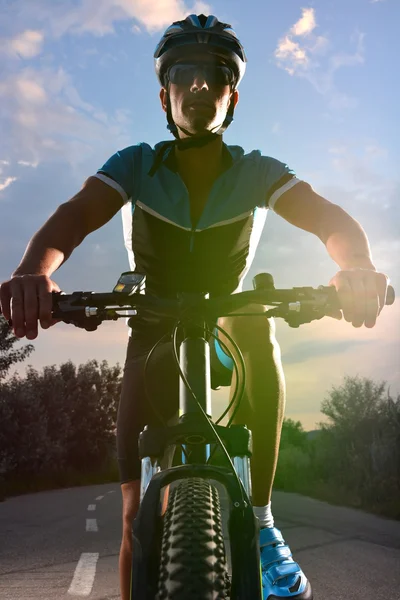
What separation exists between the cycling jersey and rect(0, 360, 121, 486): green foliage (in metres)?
34.1

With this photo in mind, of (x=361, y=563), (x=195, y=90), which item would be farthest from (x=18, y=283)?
(x=361, y=563)

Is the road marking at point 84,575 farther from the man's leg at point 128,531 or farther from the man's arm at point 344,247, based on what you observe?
the man's arm at point 344,247

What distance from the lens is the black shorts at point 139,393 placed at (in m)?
2.94

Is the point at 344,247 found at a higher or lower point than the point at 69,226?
lower

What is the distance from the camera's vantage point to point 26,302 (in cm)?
203

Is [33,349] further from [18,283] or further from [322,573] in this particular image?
[18,283]

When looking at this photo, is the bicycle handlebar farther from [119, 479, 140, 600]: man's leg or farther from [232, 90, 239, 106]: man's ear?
[232, 90, 239, 106]: man's ear

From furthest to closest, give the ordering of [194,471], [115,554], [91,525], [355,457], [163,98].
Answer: [355,457]
[91,525]
[115,554]
[163,98]
[194,471]

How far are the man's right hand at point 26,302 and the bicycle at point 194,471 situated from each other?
0.16 feet

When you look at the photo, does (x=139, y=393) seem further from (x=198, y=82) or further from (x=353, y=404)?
(x=353, y=404)

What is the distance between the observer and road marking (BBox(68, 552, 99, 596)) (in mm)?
5086

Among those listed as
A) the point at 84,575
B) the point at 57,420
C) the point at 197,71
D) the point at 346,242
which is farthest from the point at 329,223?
the point at 57,420

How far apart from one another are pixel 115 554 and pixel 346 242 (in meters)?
5.48

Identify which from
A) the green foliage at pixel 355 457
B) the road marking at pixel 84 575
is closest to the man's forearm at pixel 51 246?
the road marking at pixel 84 575
